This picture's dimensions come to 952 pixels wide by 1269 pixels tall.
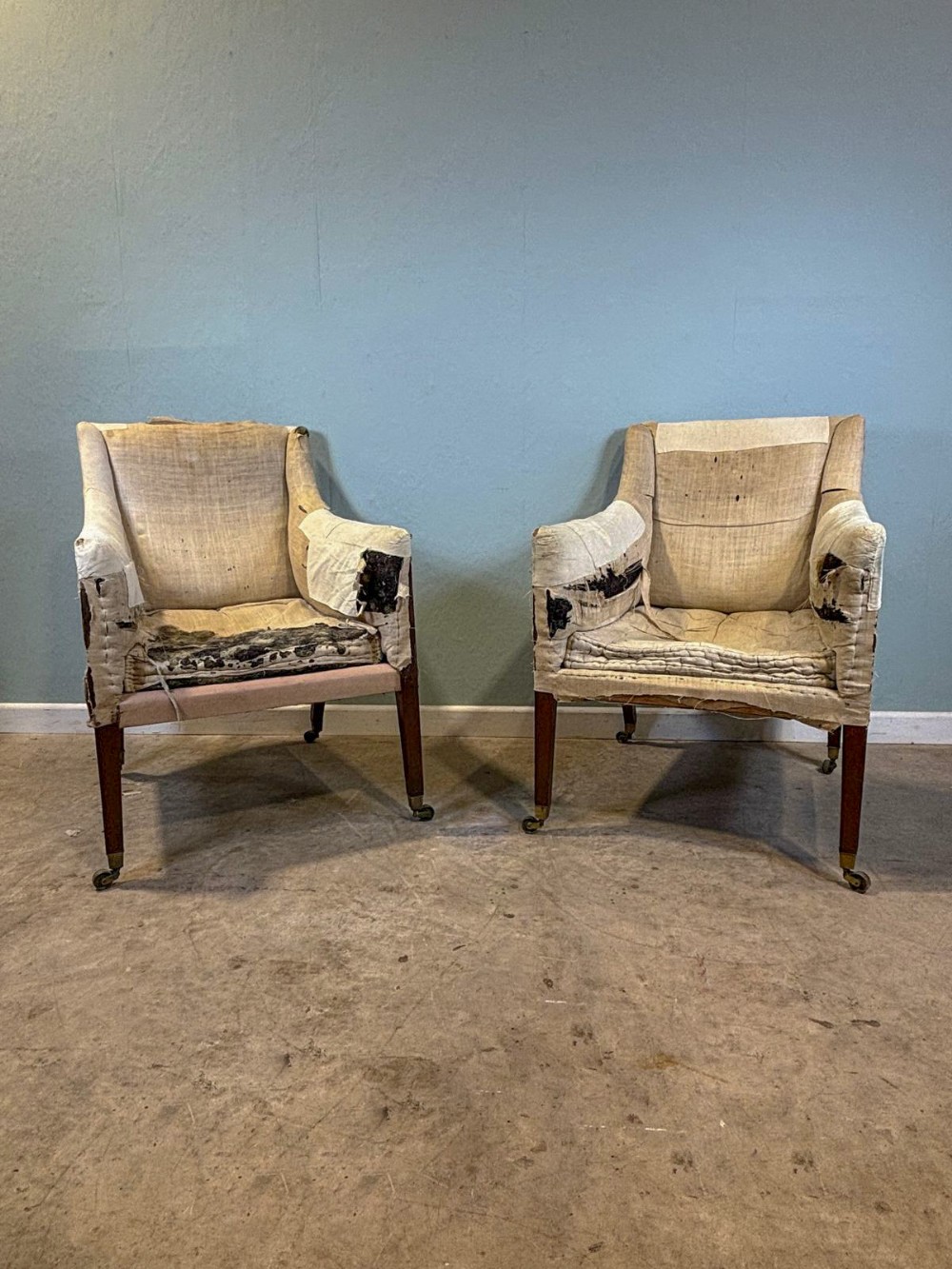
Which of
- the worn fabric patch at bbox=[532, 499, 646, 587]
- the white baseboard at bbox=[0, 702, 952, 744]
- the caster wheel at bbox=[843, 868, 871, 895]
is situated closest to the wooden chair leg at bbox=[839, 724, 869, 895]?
the caster wheel at bbox=[843, 868, 871, 895]

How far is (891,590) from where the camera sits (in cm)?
245

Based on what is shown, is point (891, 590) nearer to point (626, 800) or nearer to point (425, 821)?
point (626, 800)

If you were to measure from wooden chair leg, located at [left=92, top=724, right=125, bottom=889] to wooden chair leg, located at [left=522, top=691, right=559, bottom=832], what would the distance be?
0.87m

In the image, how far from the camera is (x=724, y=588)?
7.22 feet

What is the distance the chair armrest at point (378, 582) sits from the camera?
6.30ft

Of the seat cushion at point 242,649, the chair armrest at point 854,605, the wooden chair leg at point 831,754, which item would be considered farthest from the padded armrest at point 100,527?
the wooden chair leg at point 831,754

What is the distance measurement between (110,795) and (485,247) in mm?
1670

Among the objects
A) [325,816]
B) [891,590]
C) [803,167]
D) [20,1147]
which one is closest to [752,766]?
[891,590]

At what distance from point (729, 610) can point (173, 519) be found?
142 cm

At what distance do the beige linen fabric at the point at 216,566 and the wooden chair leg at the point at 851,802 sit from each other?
0.93 metres

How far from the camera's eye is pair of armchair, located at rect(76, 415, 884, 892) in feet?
5.68

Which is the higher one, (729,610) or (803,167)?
(803,167)

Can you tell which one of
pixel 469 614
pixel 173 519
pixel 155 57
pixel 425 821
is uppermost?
pixel 155 57

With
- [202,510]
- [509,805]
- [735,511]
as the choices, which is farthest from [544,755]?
[202,510]
